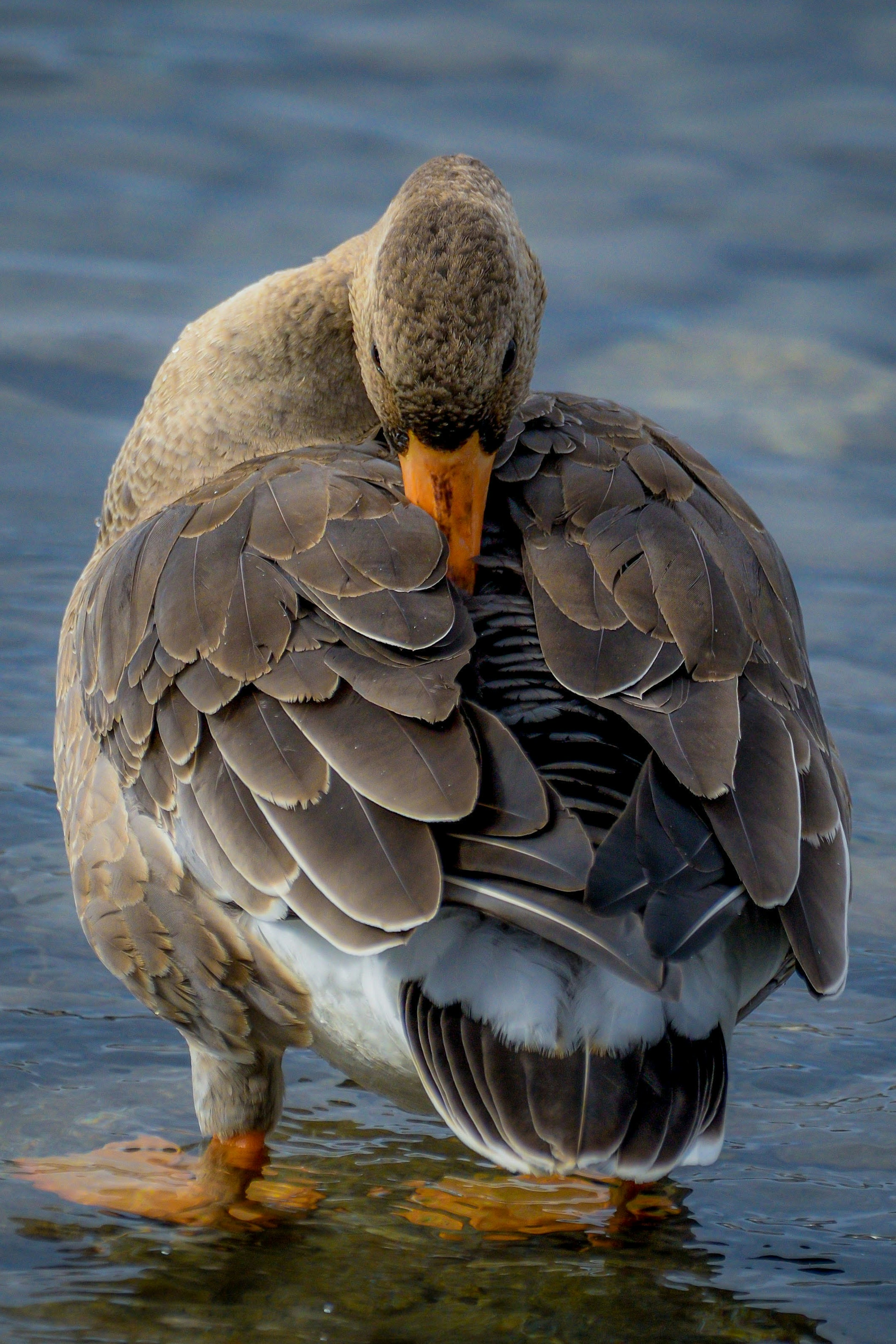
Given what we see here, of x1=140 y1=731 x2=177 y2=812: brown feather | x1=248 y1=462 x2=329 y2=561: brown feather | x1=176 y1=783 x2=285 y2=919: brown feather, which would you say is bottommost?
x1=176 y1=783 x2=285 y2=919: brown feather

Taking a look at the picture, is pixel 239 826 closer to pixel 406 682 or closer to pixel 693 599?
pixel 406 682

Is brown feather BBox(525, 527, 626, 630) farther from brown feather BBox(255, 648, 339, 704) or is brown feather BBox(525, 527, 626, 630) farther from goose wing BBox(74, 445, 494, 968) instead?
brown feather BBox(255, 648, 339, 704)

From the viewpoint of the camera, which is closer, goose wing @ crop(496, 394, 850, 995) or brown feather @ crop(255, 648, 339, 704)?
goose wing @ crop(496, 394, 850, 995)

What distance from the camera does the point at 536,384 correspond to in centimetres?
934

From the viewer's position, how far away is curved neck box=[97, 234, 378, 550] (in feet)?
18.6

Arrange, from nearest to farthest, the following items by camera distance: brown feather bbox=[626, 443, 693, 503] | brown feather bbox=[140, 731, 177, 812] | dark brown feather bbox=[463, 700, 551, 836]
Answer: dark brown feather bbox=[463, 700, 551, 836], brown feather bbox=[140, 731, 177, 812], brown feather bbox=[626, 443, 693, 503]

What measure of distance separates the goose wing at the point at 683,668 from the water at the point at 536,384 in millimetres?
1057

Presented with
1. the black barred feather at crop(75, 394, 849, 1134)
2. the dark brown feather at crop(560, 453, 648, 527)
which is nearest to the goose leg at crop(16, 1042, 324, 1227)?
the black barred feather at crop(75, 394, 849, 1134)

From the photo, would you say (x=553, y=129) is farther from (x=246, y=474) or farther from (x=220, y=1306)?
(x=220, y=1306)

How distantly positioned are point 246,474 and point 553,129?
24.4 ft

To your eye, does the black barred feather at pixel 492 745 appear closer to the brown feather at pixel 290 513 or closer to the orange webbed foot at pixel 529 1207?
the brown feather at pixel 290 513

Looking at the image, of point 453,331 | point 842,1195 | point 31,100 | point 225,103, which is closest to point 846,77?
point 225,103

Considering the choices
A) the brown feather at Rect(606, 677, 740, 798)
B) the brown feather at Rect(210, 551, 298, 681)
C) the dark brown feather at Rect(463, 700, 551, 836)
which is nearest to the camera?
the dark brown feather at Rect(463, 700, 551, 836)

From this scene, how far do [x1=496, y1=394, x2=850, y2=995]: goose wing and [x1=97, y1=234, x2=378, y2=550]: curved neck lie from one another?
88 cm
